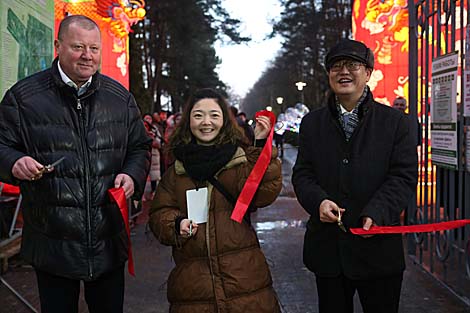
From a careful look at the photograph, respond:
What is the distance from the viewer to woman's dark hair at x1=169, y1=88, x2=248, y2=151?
3.00m

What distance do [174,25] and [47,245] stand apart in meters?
24.9

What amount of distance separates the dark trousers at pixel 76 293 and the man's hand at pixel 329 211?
114 cm

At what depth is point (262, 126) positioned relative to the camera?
296 centimetres

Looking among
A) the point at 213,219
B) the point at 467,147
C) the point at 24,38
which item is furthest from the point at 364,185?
the point at 24,38

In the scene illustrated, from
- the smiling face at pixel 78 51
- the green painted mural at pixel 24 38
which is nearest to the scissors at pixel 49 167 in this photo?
the smiling face at pixel 78 51

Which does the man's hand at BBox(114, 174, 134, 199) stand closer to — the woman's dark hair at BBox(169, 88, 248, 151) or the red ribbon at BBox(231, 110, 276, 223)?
the woman's dark hair at BBox(169, 88, 248, 151)

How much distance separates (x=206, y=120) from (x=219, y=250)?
0.67m

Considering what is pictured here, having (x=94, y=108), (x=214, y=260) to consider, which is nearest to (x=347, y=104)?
(x=214, y=260)

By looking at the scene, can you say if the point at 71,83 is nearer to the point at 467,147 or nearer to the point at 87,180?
the point at 87,180

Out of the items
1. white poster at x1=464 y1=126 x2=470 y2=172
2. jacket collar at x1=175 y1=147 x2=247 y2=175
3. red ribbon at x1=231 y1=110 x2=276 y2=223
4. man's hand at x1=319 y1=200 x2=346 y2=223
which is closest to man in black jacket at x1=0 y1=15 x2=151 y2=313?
jacket collar at x1=175 y1=147 x2=247 y2=175

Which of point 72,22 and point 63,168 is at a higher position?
point 72,22

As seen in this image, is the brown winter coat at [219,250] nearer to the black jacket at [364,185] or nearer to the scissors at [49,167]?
the black jacket at [364,185]

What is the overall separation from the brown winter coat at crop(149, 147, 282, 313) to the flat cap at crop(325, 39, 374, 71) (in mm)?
578

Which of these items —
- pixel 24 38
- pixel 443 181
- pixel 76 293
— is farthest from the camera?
pixel 24 38
